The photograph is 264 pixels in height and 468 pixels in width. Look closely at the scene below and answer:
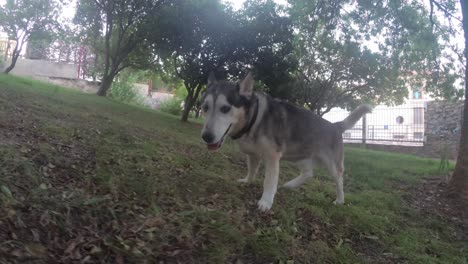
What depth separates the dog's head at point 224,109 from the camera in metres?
3.91

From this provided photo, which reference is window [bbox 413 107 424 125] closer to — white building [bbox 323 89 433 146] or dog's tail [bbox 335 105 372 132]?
white building [bbox 323 89 433 146]

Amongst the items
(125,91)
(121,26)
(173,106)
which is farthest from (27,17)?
(173,106)

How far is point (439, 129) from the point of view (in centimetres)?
1953

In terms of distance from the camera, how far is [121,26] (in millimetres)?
17000

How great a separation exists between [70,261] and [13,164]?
1.39 meters

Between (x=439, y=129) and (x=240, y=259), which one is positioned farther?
(x=439, y=129)

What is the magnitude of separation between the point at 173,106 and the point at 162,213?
2240cm

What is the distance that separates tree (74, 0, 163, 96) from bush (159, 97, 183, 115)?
5.89 m

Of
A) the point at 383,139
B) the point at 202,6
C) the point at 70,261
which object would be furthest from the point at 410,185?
the point at 383,139

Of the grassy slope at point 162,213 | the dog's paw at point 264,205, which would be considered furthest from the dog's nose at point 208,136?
the dog's paw at point 264,205

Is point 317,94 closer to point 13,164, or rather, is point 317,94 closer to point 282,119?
point 282,119

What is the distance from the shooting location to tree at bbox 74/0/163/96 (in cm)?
1564

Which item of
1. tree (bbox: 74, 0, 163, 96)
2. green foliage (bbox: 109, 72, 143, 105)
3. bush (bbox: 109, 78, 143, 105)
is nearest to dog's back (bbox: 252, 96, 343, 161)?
tree (bbox: 74, 0, 163, 96)

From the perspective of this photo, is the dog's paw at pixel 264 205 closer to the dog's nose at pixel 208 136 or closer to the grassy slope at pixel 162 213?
the grassy slope at pixel 162 213
